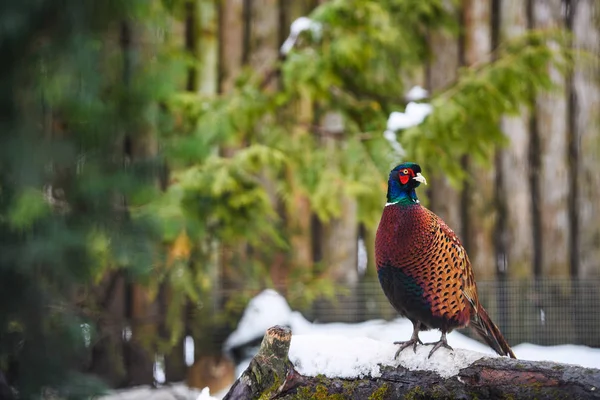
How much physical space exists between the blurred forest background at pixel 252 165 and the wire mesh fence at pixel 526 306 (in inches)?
0.4

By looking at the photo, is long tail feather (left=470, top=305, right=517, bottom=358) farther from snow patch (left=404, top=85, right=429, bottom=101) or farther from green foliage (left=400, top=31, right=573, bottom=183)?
snow patch (left=404, top=85, right=429, bottom=101)

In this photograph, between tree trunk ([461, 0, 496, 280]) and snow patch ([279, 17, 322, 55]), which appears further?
tree trunk ([461, 0, 496, 280])

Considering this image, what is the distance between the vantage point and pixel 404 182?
132 centimetres

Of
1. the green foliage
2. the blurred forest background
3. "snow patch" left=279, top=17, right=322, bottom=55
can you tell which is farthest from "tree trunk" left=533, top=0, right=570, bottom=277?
"snow patch" left=279, top=17, right=322, bottom=55

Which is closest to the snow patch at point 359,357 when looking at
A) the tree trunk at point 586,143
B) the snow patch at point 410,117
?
the snow patch at point 410,117

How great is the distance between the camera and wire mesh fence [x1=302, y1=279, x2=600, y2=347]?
3.56 m

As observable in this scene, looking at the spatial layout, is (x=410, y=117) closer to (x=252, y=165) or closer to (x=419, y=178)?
(x=252, y=165)

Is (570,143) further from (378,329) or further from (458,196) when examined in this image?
(378,329)

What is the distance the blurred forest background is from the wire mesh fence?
0.01m

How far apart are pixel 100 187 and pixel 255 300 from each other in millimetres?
1721

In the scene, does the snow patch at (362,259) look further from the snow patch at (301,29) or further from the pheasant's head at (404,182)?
the pheasant's head at (404,182)

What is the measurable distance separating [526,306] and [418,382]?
233 centimetres

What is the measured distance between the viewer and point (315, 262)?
3.95 meters

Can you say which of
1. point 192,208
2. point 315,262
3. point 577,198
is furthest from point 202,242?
point 577,198
